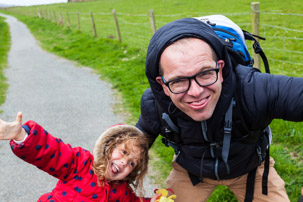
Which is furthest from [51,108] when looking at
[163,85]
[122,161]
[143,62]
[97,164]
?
[163,85]

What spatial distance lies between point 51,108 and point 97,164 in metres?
3.88

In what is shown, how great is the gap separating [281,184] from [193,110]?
1.00 m

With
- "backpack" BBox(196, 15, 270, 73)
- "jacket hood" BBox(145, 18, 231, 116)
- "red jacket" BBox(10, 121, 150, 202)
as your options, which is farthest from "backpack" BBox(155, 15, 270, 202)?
"red jacket" BBox(10, 121, 150, 202)

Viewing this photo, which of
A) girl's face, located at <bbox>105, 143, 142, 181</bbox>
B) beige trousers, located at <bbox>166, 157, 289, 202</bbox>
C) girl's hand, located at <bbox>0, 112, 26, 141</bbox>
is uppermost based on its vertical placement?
girl's hand, located at <bbox>0, 112, 26, 141</bbox>

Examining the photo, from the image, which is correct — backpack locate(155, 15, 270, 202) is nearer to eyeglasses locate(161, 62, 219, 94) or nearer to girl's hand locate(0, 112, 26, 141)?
eyeglasses locate(161, 62, 219, 94)

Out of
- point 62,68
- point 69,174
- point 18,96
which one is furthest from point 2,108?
point 69,174

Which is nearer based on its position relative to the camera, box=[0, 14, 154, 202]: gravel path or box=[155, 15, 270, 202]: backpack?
box=[155, 15, 270, 202]: backpack

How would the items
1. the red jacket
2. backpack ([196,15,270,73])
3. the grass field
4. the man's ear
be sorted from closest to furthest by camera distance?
the man's ear → backpack ([196,15,270,73]) → the red jacket → the grass field

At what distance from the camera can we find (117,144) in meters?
2.32

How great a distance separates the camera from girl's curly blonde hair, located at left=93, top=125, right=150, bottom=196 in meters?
2.26

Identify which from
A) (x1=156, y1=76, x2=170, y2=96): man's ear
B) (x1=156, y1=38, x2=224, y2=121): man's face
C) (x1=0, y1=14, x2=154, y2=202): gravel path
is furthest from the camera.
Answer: (x1=0, y1=14, x2=154, y2=202): gravel path

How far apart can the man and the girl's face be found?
0.30 meters

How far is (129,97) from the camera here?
5758 mm

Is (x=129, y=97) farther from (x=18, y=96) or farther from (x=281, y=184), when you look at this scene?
(x=281, y=184)
